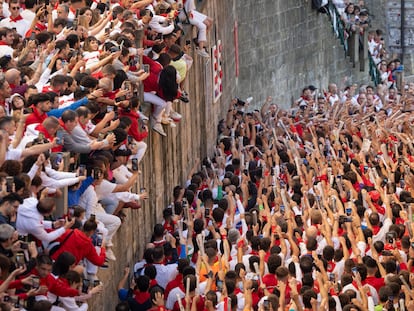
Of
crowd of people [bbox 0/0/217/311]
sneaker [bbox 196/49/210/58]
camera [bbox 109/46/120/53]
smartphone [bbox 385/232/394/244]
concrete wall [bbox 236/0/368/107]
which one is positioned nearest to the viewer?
A: crowd of people [bbox 0/0/217/311]

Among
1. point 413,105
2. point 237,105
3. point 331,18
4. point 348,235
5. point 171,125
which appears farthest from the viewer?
point 331,18

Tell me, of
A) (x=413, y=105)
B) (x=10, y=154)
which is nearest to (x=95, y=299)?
(x=10, y=154)

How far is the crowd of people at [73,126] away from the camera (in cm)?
1415

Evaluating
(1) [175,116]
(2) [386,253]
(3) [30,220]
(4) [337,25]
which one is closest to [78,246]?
(3) [30,220]

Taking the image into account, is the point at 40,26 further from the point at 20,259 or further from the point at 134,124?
the point at 20,259

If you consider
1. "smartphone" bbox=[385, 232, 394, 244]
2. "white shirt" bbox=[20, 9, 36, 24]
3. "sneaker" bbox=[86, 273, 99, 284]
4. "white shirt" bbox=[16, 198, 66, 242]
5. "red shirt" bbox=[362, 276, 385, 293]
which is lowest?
"red shirt" bbox=[362, 276, 385, 293]

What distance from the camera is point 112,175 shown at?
693 inches

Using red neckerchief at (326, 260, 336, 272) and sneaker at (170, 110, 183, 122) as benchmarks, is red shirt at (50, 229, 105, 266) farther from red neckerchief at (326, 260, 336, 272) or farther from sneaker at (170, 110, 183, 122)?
sneaker at (170, 110, 183, 122)

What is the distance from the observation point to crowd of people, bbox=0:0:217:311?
1415 centimetres

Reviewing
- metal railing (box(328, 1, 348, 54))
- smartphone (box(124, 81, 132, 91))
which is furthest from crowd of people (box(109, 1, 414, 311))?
metal railing (box(328, 1, 348, 54))

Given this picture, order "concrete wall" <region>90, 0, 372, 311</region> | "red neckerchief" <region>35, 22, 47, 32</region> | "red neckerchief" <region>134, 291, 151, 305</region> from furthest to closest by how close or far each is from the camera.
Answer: "concrete wall" <region>90, 0, 372, 311</region> < "red neckerchief" <region>35, 22, 47, 32</region> < "red neckerchief" <region>134, 291, 151, 305</region>

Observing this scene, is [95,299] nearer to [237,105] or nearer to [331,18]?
[237,105]

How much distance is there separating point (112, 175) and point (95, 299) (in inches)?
66.9

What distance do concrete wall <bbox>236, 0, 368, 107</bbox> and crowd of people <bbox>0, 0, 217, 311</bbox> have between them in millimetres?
10305
